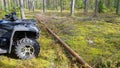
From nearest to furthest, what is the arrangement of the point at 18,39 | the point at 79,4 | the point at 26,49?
the point at 26,49, the point at 18,39, the point at 79,4

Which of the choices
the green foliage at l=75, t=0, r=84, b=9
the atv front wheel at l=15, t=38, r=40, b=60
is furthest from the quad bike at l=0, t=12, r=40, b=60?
the green foliage at l=75, t=0, r=84, b=9

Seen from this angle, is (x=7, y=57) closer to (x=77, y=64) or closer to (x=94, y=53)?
(x=77, y=64)

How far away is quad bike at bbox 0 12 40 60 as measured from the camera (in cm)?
731

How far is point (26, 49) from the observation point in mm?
7574

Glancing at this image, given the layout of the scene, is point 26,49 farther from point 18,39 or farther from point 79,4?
point 79,4

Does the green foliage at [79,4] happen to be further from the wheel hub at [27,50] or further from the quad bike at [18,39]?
the wheel hub at [27,50]

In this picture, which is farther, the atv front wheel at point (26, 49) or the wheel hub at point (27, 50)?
the wheel hub at point (27, 50)

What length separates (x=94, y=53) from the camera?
8562 millimetres

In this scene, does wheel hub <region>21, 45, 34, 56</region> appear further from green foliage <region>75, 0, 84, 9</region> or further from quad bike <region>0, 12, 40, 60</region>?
green foliage <region>75, 0, 84, 9</region>

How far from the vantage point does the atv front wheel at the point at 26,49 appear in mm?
7390

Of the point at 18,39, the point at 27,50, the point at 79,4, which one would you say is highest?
the point at 79,4

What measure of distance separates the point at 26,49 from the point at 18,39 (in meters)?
0.43

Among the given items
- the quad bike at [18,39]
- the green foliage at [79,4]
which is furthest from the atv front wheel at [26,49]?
the green foliage at [79,4]

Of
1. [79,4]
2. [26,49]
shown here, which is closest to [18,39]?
[26,49]
